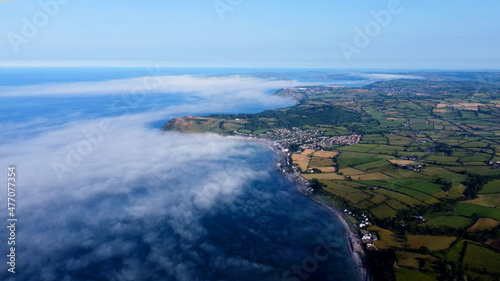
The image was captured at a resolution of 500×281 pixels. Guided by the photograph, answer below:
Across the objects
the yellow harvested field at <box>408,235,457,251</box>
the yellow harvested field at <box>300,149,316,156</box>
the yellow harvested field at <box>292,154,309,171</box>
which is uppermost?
the yellow harvested field at <box>408,235,457,251</box>

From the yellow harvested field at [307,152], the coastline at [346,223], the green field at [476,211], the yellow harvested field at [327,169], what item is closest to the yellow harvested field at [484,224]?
the green field at [476,211]

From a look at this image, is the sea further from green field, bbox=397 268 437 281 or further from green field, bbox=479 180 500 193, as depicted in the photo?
green field, bbox=479 180 500 193

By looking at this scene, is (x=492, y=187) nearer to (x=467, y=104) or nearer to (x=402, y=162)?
(x=402, y=162)

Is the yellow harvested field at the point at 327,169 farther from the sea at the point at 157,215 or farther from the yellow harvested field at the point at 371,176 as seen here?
the sea at the point at 157,215

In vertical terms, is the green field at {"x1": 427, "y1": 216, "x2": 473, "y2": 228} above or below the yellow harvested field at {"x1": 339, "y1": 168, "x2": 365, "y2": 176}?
above

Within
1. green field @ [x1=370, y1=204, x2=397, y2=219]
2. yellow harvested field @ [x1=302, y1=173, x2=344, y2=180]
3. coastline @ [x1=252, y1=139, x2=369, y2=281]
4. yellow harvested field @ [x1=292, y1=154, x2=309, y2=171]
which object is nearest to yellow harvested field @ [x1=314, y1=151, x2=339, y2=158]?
yellow harvested field @ [x1=292, y1=154, x2=309, y2=171]

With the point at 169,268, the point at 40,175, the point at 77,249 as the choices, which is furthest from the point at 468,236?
the point at 40,175

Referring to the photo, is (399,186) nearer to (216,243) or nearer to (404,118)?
(216,243)
